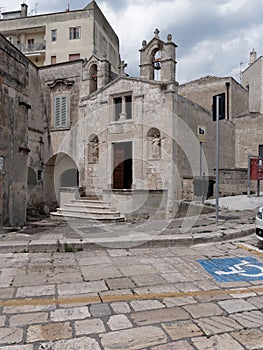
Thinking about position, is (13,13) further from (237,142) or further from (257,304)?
(257,304)

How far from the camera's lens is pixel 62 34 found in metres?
31.4

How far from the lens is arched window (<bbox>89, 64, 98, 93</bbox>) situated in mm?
19656

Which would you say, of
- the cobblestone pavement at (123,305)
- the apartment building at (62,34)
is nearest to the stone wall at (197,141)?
the cobblestone pavement at (123,305)

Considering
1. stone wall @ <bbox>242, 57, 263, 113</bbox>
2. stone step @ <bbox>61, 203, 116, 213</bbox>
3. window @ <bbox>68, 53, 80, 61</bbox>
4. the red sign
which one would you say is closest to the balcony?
window @ <bbox>68, 53, 80, 61</bbox>

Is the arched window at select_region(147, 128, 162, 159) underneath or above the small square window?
above

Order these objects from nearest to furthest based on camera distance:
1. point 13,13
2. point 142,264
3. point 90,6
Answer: point 142,264, point 90,6, point 13,13

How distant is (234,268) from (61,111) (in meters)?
17.3

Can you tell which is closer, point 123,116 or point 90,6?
point 123,116

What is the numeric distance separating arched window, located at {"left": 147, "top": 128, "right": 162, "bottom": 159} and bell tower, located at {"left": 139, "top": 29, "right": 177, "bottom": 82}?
2619 millimetres

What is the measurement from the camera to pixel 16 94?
10.0 metres

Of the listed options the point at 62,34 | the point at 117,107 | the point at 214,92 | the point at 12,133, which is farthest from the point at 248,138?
the point at 62,34

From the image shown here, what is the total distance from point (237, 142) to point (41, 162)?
1335cm

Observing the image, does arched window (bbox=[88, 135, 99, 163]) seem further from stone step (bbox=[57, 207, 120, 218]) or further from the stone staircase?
stone step (bbox=[57, 207, 120, 218])

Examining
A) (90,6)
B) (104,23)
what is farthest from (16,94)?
(104,23)
